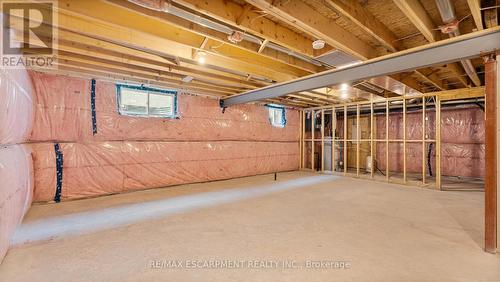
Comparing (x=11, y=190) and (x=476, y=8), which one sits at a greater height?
(x=476, y=8)

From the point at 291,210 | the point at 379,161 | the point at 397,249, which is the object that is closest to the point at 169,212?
the point at 291,210

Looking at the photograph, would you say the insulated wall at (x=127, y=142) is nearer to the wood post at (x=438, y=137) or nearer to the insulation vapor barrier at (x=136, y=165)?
the insulation vapor barrier at (x=136, y=165)

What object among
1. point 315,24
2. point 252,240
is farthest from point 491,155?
point 252,240

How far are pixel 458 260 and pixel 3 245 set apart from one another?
3.92 m

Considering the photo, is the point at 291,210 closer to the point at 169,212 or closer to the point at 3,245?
the point at 169,212

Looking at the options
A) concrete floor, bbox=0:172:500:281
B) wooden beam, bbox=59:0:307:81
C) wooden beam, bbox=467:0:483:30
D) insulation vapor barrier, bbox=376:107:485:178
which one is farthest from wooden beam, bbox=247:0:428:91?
insulation vapor barrier, bbox=376:107:485:178

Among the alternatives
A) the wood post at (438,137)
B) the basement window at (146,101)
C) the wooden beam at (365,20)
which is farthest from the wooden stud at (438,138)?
the basement window at (146,101)

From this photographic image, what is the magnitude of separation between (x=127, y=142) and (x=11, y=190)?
216 cm

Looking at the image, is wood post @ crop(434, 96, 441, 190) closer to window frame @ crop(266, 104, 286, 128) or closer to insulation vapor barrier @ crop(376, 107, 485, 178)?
insulation vapor barrier @ crop(376, 107, 485, 178)

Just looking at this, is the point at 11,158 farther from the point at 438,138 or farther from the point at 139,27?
the point at 438,138

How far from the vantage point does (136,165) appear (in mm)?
4375

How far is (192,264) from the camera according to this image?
71.6 inches

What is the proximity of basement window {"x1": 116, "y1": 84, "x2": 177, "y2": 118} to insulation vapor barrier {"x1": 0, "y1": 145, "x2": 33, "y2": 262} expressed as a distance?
168 cm

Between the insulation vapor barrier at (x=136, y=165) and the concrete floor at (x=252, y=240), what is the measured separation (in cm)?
41
